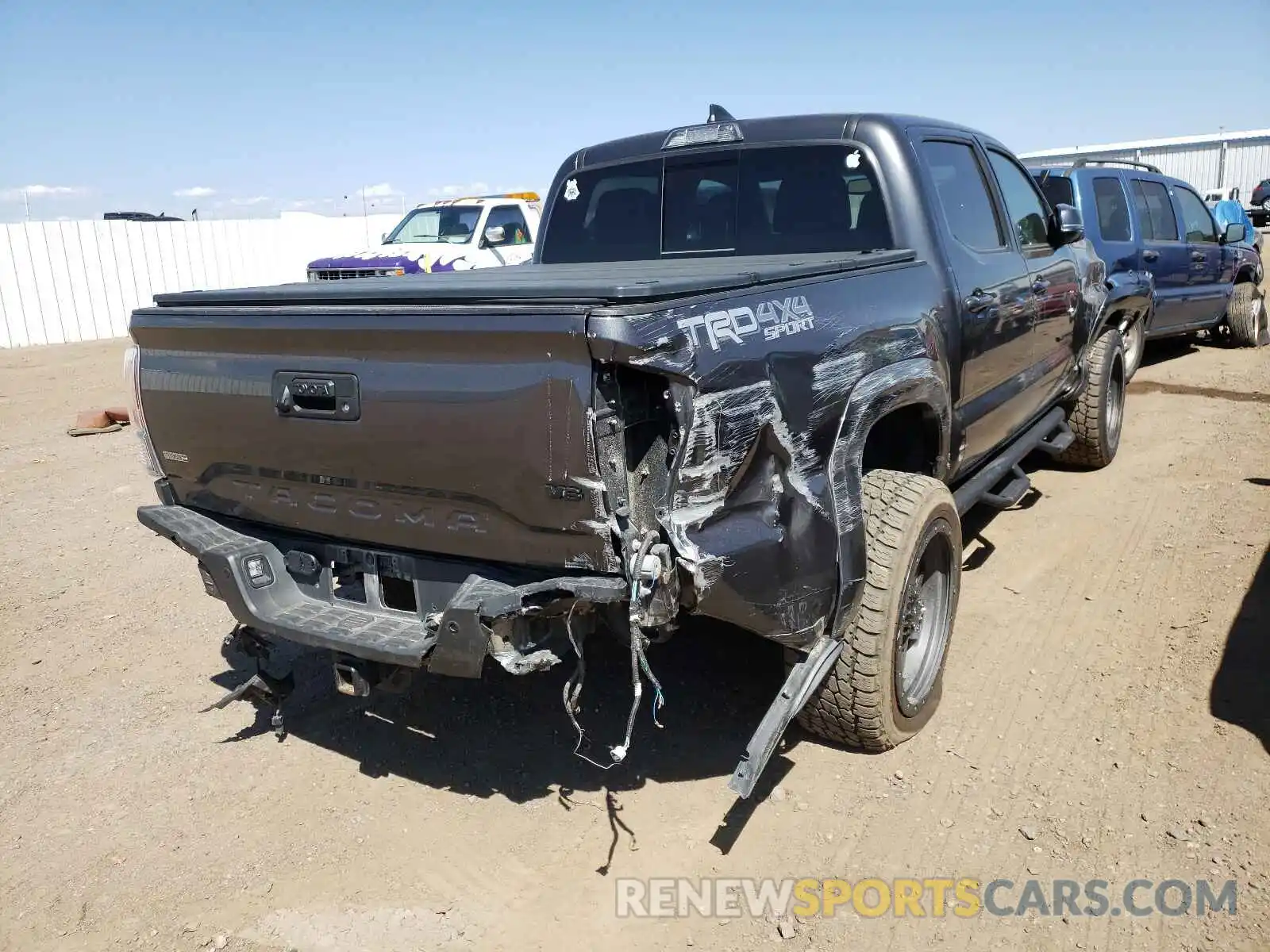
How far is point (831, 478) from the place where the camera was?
2711mm

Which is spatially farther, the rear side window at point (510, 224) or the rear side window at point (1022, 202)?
the rear side window at point (510, 224)

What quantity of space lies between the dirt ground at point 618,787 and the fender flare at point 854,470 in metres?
0.78

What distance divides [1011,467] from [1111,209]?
5.26 m

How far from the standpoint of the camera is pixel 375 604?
2941mm

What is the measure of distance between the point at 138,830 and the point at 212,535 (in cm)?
99

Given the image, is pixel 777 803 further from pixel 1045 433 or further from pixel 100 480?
pixel 100 480

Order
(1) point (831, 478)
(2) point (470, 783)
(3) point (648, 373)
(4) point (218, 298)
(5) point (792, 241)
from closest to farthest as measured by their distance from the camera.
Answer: (3) point (648, 373)
(1) point (831, 478)
(4) point (218, 298)
(2) point (470, 783)
(5) point (792, 241)

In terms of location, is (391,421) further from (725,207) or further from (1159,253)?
(1159,253)

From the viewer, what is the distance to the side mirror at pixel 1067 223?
502cm

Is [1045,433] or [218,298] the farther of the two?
[1045,433]

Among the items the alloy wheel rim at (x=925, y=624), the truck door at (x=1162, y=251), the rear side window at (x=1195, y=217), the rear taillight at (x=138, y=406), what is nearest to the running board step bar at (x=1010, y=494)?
the alloy wheel rim at (x=925, y=624)

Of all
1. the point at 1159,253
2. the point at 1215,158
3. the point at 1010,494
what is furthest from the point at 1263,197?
the point at 1010,494

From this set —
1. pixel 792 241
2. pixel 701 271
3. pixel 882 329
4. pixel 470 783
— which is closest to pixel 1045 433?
pixel 792 241

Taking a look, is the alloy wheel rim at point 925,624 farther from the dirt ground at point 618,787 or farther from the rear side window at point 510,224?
the rear side window at point 510,224
